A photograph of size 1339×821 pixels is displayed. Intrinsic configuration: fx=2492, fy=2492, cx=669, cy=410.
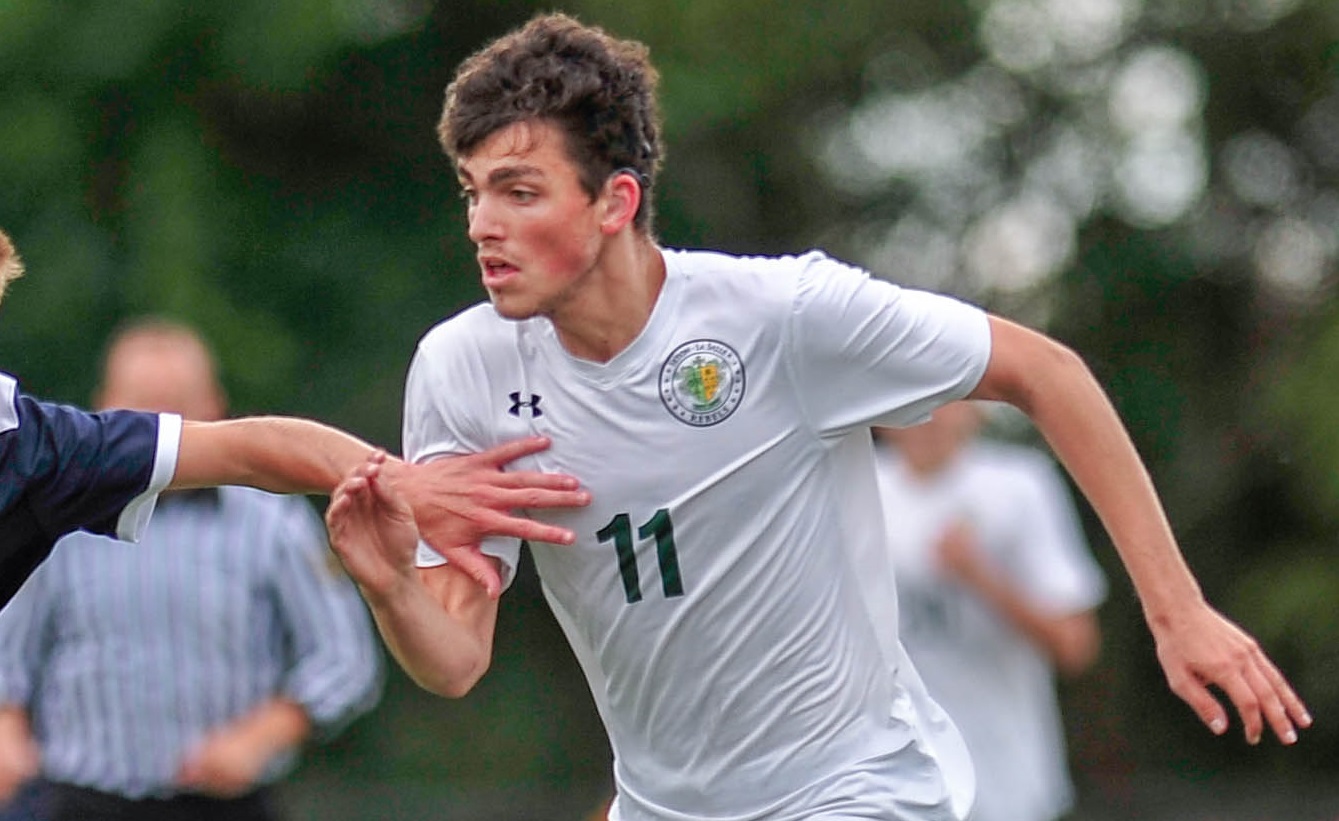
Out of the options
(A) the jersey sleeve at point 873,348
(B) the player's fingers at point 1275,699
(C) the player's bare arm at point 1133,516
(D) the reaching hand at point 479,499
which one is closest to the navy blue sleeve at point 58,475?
(D) the reaching hand at point 479,499

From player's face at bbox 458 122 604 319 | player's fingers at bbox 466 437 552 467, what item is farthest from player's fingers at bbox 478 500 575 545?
player's face at bbox 458 122 604 319

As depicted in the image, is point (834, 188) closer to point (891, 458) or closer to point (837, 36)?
point (837, 36)

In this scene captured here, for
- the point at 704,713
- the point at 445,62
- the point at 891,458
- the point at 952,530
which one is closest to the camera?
the point at 704,713

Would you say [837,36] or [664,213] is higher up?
[837,36]

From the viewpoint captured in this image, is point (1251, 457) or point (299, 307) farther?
point (1251, 457)

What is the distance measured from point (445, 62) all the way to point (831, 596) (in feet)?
30.9

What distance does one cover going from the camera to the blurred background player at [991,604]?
7598mm

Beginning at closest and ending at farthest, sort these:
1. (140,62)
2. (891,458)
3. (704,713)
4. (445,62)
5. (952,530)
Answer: (704,713) → (952,530) → (891,458) → (140,62) → (445,62)

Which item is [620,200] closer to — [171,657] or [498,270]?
[498,270]

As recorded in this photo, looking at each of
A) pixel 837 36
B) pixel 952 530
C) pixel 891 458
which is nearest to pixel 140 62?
pixel 837 36

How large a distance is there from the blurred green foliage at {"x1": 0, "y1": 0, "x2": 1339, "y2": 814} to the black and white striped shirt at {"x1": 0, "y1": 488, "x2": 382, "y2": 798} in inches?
242

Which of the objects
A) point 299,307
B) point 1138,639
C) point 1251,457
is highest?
point 299,307

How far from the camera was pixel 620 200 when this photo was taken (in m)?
4.64

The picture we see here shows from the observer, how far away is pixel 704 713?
4652mm
